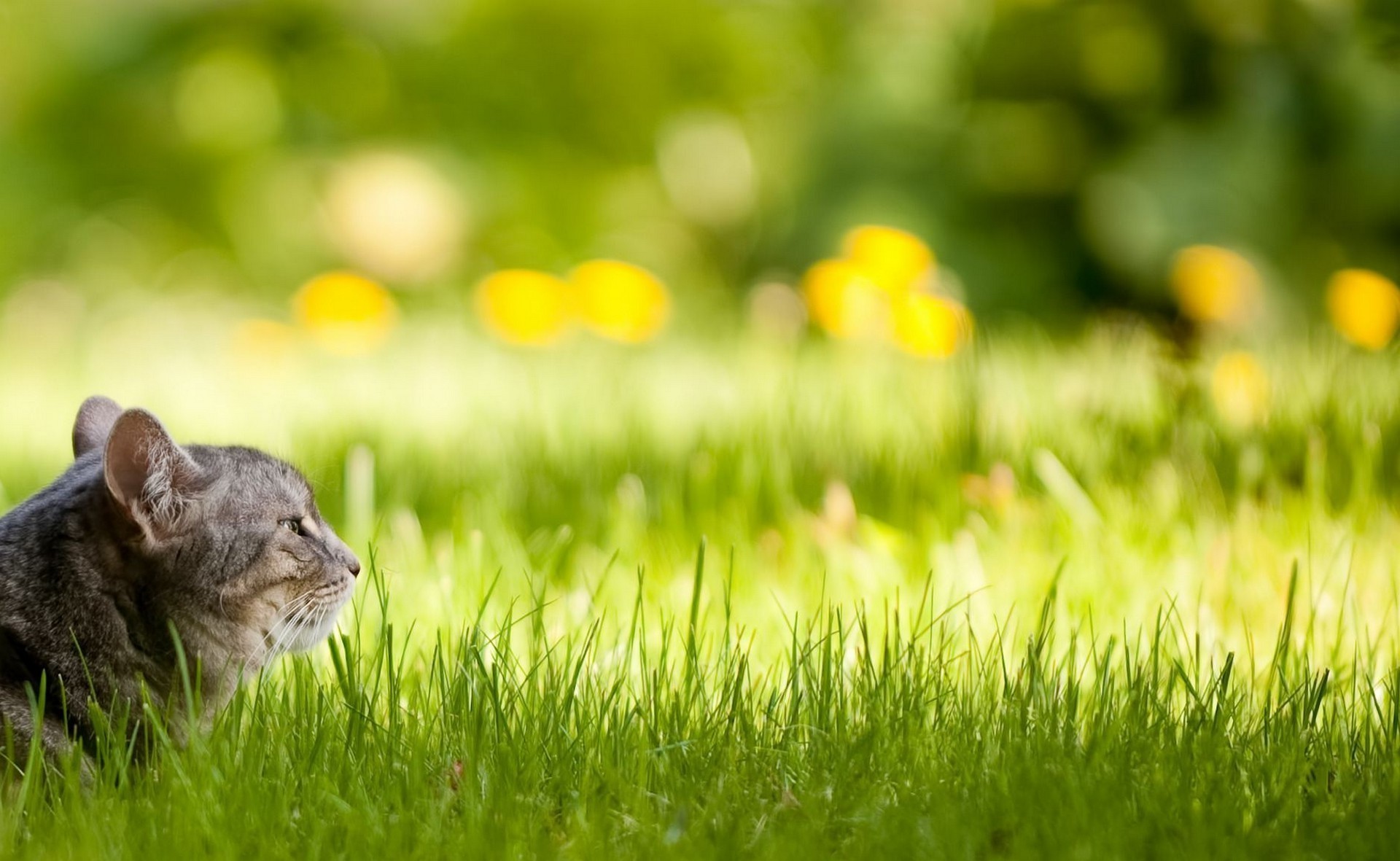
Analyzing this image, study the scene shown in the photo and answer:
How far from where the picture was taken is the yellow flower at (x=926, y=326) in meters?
4.00

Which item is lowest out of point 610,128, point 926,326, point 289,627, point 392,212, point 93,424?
point 289,627

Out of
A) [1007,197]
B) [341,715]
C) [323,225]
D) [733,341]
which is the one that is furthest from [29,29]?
[341,715]

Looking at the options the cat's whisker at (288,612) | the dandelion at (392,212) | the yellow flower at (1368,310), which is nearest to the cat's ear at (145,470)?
the cat's whisker at (288,612)

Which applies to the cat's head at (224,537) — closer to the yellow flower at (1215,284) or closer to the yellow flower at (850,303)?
the yellow flower at (850,303)

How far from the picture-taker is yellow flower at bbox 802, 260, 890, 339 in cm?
425

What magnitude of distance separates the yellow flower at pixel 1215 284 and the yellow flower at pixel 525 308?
2022mm

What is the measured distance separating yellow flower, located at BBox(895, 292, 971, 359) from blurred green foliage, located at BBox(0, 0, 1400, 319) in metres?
1.12

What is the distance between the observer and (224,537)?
6.79ft

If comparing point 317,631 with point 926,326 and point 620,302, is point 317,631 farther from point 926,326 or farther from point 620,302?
point 620,302

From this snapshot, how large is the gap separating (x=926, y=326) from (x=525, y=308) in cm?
140

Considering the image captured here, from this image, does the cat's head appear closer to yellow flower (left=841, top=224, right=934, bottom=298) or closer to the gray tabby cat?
the gray tabby cat

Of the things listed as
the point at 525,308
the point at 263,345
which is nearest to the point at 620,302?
the point at 525,308

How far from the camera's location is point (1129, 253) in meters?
4.89

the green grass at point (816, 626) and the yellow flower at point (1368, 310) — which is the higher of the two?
the yellow flower at point (1368, 310)
